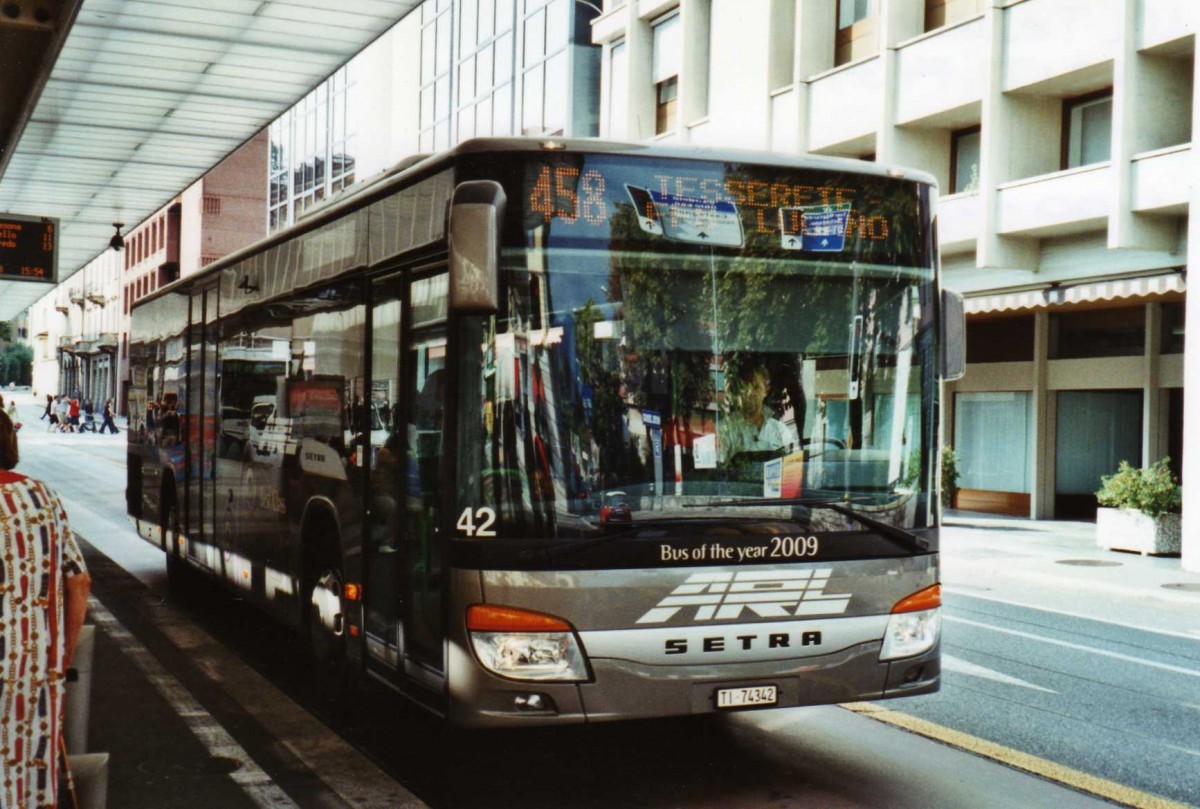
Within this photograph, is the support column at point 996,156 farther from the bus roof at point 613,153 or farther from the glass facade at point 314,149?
the glass facade at point 314,149

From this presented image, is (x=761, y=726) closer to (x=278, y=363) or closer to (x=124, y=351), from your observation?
(x=278, y=363)

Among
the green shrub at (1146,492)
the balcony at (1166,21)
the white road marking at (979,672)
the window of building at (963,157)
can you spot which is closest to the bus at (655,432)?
the white road marking at (979,672)

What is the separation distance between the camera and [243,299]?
9539 mm

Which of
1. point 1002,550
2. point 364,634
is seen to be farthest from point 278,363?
point 1002,550

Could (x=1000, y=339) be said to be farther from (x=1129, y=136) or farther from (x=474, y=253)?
(x=474, y=253)

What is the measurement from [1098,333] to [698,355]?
18.8 meters

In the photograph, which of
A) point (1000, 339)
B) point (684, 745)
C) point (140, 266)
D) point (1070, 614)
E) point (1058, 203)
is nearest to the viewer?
point (684, 745)

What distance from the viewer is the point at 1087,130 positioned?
70.2ft

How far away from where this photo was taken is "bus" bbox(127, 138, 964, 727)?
540cm

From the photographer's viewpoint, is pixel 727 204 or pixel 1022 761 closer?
pixel 727 204


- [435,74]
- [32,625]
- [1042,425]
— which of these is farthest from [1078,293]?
[435,74]

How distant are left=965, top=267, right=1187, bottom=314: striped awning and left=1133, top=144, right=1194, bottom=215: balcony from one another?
102 centimetres

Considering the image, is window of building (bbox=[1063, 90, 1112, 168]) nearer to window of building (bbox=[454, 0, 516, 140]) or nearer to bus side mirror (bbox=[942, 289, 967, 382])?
bus side mirror (bbox=[942, 289, 967, 382])

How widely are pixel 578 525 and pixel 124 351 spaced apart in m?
86.2
